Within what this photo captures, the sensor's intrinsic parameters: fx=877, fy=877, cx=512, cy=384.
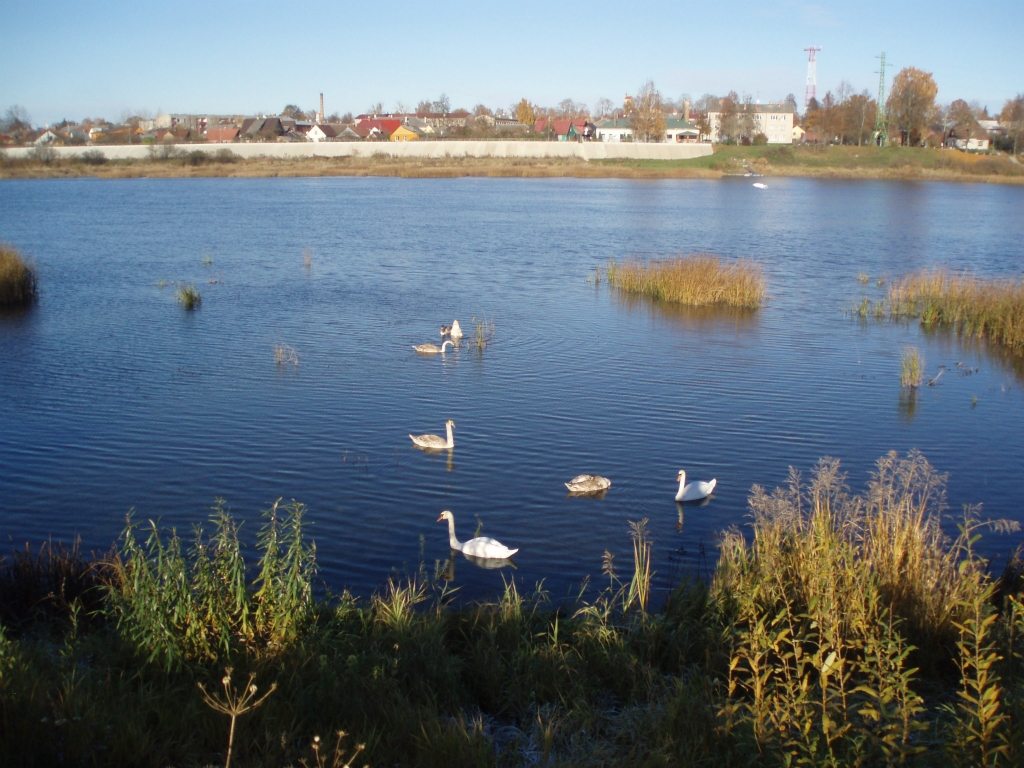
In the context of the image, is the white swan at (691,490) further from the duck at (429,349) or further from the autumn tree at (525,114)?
the autumn tree at (525,114)

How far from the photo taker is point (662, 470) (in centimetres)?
1106

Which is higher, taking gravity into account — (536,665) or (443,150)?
(443,150)

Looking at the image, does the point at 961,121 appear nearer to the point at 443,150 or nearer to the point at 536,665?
the point at 443,150

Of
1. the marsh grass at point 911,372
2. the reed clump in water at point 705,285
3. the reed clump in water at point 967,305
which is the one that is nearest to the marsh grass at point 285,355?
the reed clump in water at point 705,285

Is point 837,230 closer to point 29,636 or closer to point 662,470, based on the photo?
point 662,470

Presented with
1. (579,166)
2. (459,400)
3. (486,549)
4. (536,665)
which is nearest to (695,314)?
(459,400)

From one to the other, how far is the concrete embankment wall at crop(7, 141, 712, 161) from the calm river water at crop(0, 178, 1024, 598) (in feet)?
207

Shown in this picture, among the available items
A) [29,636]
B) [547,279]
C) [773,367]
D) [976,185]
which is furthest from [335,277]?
[976,185]

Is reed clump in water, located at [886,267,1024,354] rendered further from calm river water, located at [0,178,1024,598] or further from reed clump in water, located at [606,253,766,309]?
reed clump in water, located at [606,253,766,309]

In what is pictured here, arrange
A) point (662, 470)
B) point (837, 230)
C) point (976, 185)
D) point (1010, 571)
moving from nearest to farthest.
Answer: point (1010, 571) → point (662, 470) → point (837, 230) → point (976, 185)

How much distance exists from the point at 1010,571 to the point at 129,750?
22.5 feet

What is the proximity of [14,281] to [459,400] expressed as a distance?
1358 centimetres

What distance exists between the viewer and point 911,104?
104 m

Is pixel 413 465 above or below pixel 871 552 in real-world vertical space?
below
